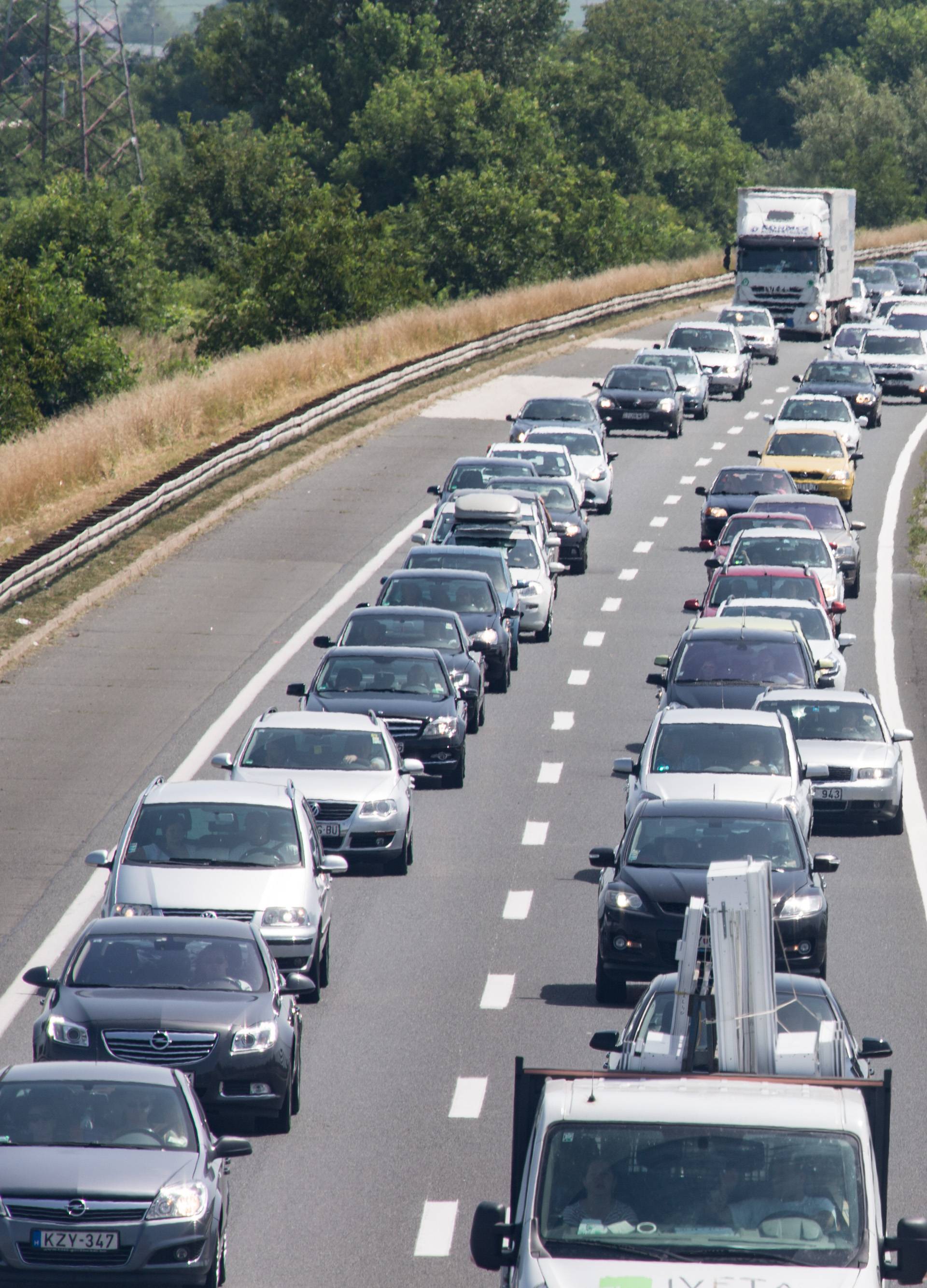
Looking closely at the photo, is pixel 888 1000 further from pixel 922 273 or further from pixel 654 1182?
pixel 922 273

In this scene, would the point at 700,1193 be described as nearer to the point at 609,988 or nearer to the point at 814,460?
the point at 609,988

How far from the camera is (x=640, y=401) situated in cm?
5288

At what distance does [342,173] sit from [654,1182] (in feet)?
331

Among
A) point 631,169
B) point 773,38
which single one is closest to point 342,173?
point 631,169

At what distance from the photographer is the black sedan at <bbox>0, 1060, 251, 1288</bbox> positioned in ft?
41.5

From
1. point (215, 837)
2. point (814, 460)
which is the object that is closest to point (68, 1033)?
point (215, 837)

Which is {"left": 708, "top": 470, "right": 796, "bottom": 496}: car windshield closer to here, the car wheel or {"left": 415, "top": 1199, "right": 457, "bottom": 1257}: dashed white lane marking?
the car wheel

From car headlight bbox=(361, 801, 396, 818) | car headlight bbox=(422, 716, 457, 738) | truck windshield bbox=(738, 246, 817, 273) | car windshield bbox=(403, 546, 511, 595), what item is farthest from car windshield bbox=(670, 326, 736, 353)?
car headlight bbox=(361, 801, 396, 818)

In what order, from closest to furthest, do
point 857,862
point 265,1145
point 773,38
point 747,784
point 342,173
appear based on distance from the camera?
point 265,1145 → point 747,784 → point 857,862 → point 342,173 → point 773,38

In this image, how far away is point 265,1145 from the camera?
51.5 ft

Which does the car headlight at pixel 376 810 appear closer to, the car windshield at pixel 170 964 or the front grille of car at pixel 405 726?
the front grille of car at pixel 405 726

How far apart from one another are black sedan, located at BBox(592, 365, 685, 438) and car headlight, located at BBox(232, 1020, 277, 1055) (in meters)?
37.8

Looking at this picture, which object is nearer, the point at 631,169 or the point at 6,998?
the point at 6,998

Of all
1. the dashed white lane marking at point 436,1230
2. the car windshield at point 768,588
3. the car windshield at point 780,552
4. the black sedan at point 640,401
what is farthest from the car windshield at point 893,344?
the dashed white lane marking at point 436,1230
